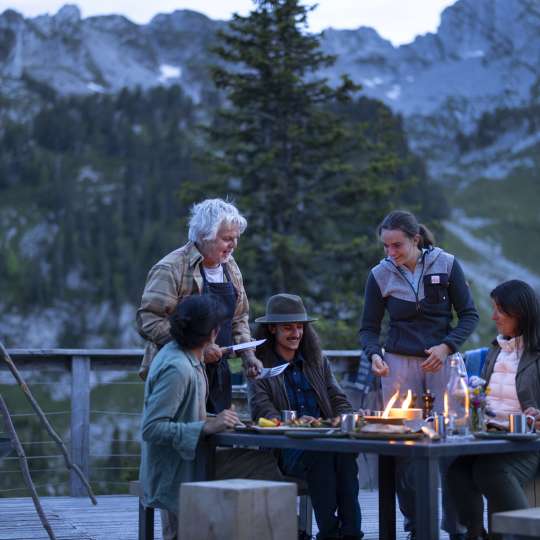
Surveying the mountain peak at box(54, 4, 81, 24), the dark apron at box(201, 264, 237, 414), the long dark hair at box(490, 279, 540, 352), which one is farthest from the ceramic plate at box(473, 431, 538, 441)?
the mountain peak at box(54, 4, 81, 24)

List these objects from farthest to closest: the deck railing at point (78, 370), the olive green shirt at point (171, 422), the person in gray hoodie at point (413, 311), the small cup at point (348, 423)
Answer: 1. the deck railing at point (78, 370)
2. the person in gray hoodie at point (413, 311)
3. the olive green shirt at point (171, 422)
4. the small cup at point (348, 423)

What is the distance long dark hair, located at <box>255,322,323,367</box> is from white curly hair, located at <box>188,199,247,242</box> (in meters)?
0.39

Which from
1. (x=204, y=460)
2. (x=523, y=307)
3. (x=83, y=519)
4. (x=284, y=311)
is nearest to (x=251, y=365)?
(x=284, y=311)

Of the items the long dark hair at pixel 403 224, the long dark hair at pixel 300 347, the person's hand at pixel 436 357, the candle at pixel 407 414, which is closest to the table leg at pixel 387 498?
the candle at pixel 407 414

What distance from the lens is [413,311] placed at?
385cm

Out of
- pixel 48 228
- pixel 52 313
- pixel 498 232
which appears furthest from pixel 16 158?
pixel 498 232

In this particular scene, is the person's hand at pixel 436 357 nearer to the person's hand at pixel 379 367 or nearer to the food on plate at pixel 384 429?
the person's hand at pixel 379 367

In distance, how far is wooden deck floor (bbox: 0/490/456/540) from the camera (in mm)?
4250

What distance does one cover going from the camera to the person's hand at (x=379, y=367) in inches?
145

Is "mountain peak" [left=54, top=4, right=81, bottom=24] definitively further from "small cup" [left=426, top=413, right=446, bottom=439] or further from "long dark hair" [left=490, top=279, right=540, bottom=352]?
"small cup" [left=426, top=413, right=446, bottom=439]

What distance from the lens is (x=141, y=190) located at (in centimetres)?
6862

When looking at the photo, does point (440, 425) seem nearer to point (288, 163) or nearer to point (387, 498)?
point (387, 498)

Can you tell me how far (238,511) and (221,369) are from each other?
114 cm

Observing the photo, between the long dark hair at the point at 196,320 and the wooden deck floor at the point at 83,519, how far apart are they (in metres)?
1.38
